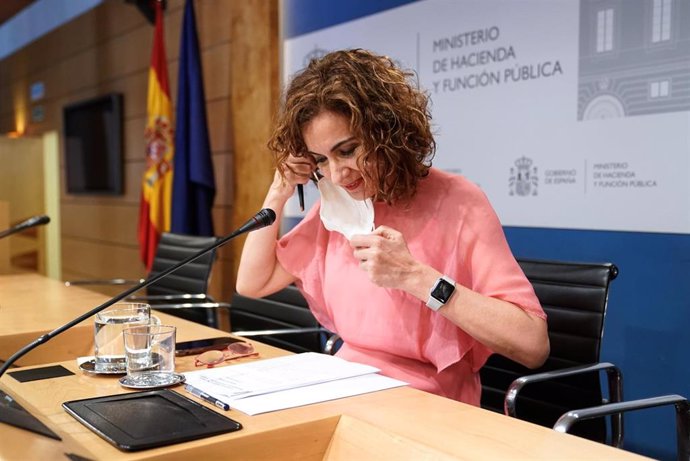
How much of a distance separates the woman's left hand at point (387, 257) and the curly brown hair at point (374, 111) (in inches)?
7.3

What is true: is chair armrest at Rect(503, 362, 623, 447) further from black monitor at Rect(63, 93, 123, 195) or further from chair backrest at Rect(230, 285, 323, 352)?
black monitor at Rect(63, 93, 123, 195)

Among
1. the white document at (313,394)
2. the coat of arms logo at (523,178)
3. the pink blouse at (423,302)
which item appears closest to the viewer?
the white document at (313,394)

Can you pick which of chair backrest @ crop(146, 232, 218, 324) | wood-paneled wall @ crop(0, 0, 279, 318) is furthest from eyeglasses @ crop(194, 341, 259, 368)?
wood-paneled wall @ crop(0, 0, 279, 318)

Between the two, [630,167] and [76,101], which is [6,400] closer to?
[630,167]

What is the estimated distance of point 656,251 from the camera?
8.15 ft

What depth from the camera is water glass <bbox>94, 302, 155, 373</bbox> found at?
1.51 metres

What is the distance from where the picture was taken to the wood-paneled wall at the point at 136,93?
4.29m

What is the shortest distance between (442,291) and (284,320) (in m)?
→ 1.11

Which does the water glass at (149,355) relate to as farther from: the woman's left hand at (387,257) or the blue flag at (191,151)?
the blue flag at (191,151)

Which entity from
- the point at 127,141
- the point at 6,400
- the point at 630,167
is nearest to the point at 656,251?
the point at 630,167

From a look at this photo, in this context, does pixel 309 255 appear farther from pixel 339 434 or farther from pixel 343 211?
pixel 339 434

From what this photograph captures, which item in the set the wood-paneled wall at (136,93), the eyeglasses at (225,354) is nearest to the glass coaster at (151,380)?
the eyeglasses at (225,354)

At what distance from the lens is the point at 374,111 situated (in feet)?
5.33

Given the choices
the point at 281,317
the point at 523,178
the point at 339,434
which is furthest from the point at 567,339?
the point at 523,178
